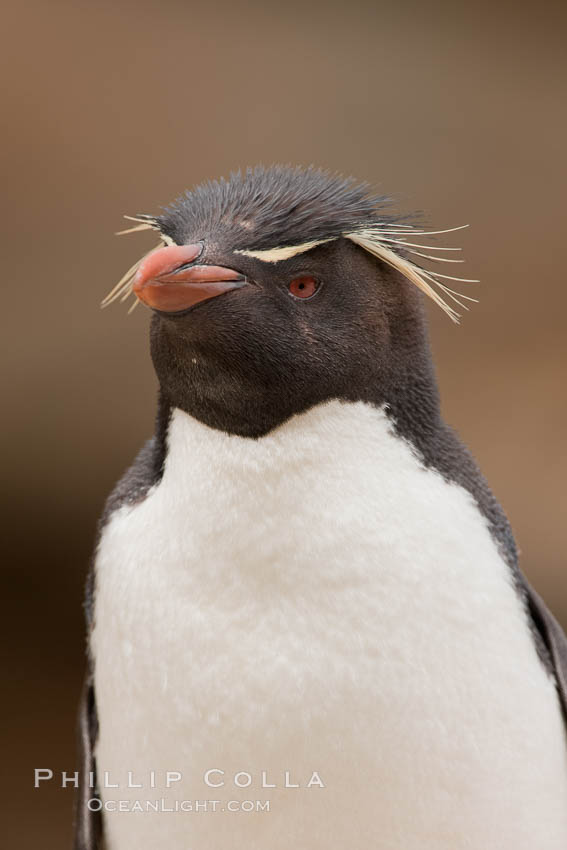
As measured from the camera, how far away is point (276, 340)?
1.16 m

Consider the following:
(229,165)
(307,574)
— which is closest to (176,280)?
(307,574)

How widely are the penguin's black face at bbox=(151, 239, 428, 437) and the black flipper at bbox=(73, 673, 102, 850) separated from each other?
1.71 ft

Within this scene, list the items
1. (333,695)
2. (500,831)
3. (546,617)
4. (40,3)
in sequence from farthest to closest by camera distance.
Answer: (40,3) → (546,617) → (500,831) → (333,695)

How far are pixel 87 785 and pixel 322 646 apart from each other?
501mm

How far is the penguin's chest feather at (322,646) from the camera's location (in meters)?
1.20

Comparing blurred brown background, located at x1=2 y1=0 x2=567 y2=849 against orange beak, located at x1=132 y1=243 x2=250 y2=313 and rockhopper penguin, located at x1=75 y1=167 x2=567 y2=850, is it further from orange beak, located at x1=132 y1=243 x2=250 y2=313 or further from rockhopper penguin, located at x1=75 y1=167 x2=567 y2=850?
orange beak, located at x1=132 y1=243 x2=250 y2=313

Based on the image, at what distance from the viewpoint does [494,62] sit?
266 cm

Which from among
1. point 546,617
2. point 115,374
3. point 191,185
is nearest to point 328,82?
point 191,185

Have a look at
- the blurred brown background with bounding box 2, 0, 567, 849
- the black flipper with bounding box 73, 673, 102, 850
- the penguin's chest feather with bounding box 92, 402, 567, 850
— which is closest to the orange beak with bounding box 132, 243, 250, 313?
the penguin's chest feather with bounding box 92, 402, 567, 850

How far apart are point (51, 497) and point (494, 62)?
1662 mm

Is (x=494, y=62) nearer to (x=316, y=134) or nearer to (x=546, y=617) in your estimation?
(x=316, y=134)

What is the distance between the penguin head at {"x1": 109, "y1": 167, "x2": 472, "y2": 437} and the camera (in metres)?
1.14

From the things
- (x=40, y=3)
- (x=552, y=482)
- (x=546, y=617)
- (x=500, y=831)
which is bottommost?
(x=500, y=831)

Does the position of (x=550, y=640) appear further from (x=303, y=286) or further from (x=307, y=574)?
(x=303, y=286)
